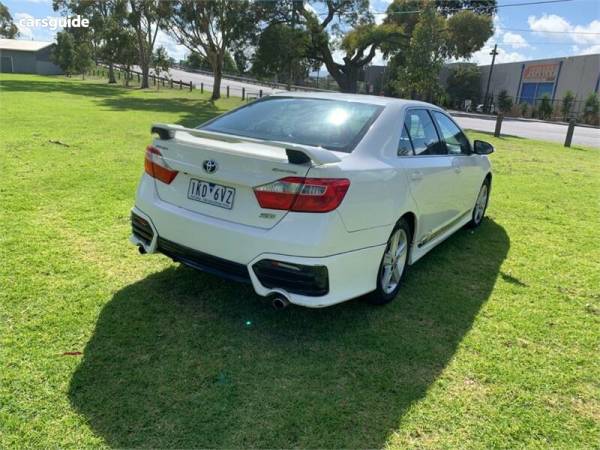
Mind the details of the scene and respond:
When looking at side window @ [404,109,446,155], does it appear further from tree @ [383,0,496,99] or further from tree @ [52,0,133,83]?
tree @ [52,0,133,83]

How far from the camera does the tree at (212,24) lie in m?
26.9

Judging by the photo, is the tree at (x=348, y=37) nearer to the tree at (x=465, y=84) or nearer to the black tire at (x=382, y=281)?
the tree at (x=465, y=84)

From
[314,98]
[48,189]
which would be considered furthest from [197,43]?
A: [314,98]

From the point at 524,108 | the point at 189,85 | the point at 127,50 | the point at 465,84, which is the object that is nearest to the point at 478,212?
the point at 189,85

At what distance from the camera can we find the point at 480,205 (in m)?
5.91

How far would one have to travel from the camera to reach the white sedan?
9.20ft

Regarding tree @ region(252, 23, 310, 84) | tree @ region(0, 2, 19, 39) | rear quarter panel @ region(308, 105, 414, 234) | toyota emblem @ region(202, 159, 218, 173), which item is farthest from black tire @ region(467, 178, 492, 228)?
tree @ region(0, 2, 19, 39)

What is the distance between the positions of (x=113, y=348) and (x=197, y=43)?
28.9m

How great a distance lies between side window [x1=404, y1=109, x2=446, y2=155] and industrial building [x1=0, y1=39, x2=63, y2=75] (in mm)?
74158

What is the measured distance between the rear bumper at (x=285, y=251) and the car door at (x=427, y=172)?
723mm

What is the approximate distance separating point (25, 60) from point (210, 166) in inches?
3105

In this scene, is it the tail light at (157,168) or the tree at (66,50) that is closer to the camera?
the tail light at (157,168)

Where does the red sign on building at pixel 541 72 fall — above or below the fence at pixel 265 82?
above

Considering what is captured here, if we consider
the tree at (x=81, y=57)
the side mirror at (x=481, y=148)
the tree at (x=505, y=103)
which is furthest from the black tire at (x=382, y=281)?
the tree at (x=81, y=57)
